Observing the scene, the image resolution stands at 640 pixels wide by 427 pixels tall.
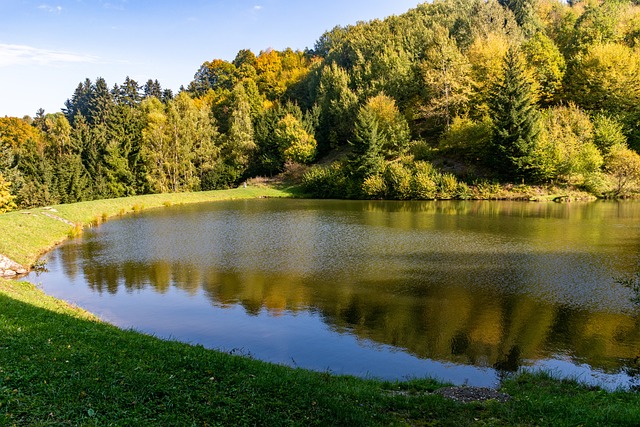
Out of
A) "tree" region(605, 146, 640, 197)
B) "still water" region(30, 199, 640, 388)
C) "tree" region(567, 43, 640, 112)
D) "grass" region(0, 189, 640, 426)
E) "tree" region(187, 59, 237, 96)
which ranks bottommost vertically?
"still water" region(30, 199, 640, 388)

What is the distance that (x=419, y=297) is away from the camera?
637 inches

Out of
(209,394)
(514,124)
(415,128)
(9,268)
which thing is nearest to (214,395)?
(209,394)

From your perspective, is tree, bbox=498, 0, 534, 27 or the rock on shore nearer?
the rock on shore

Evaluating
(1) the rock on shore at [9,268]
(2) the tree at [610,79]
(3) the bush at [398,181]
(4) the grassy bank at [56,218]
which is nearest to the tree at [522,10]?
(2) the tree at [610,79]

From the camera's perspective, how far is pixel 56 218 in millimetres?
33844

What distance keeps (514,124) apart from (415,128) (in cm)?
2149

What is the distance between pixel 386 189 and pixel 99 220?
106ft

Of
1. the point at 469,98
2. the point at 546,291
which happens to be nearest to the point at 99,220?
the point at 546,291

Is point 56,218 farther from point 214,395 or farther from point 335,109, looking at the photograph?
point 335,109

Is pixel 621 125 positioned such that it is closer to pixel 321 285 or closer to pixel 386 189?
pixel 386 189

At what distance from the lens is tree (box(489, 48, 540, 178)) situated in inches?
1902

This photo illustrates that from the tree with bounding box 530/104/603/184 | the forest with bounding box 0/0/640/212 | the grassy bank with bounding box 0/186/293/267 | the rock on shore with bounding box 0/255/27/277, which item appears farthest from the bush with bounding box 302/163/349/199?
the rock on shore with bounding box 0/255/27/277

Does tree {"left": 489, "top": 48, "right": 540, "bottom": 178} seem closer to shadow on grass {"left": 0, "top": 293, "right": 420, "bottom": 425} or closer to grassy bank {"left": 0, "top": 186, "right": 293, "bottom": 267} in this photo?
grassy bank {"left": 0, "top": 186, "right": 293, "bottom": 267}

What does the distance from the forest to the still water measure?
18.9 meters
